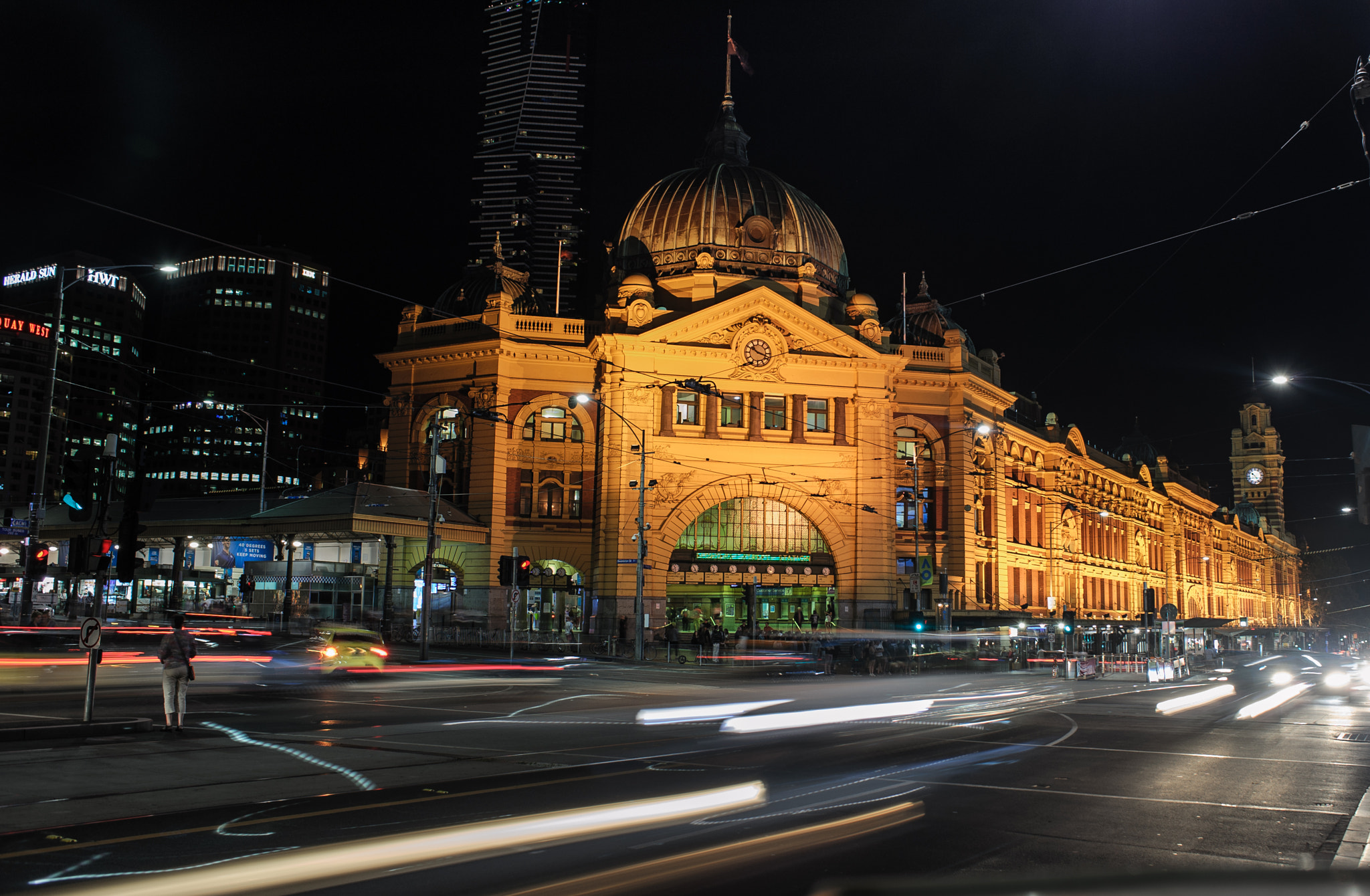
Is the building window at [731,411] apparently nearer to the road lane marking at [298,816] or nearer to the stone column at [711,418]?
the stone column at [711,418]

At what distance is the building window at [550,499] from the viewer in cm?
5966

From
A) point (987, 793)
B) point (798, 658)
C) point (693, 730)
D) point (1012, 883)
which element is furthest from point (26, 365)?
point (1012, 883)

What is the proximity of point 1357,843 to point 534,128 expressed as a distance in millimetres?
157868

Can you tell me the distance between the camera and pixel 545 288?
169125mm

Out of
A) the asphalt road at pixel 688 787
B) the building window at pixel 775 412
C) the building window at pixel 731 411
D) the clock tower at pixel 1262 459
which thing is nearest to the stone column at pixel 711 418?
the building window at pixel 731 411

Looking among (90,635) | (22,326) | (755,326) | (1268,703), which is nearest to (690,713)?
(90,635)

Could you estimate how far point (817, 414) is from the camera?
192ft

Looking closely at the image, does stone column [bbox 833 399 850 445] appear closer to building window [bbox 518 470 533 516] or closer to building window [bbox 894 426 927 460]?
building window [bbox 894 426 927 460]

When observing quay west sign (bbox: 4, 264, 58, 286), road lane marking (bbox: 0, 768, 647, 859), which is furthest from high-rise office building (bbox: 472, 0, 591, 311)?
road lane marking (bbox: 0, 768, 647, 859)

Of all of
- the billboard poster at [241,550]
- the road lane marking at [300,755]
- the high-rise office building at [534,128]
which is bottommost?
the road lane marking at [300,755]

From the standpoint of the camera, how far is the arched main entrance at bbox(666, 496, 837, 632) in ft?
183

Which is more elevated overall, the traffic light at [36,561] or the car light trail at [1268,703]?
the traffic light at [36,561]

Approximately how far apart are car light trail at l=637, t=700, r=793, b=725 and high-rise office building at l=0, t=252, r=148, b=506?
8064cm

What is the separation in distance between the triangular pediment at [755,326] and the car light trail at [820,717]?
109ft
